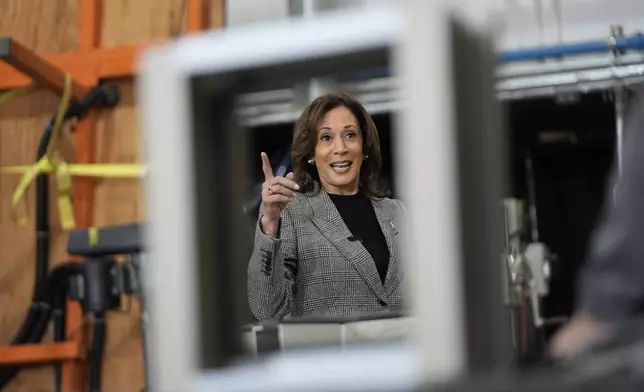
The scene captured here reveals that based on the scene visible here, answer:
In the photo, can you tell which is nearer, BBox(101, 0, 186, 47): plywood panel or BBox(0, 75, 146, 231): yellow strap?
BBox(0, 75, 146, 231): yellow strap

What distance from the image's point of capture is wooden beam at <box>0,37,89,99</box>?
4.34 ft

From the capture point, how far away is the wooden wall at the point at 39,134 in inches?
60.8

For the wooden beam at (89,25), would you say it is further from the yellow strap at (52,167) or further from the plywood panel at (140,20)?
the yellow strap at (52,167)

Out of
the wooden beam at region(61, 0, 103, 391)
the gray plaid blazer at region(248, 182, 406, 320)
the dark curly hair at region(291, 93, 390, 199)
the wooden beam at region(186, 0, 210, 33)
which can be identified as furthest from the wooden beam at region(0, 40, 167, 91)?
the gray plaid blazer at region(248, 182, 406, 320)

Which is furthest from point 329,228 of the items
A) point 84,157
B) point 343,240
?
point 84,157

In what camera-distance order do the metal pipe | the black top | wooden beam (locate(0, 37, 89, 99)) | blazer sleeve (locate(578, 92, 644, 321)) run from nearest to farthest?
blazer sleeve (locate(578, 92, 644, 321)) → the black top → wooden beam (locate(0, 37, 89, 99)) → the metal pipe

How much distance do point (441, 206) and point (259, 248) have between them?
0.64 m

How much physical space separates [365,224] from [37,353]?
0.72 metres

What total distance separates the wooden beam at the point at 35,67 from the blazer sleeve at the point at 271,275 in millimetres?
649

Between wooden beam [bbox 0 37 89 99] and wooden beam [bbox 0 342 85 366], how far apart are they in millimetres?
523

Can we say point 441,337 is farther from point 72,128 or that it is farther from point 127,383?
point 72,128

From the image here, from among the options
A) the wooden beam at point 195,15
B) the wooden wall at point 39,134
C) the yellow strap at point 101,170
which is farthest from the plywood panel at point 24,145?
the wooden beam at point 195,15

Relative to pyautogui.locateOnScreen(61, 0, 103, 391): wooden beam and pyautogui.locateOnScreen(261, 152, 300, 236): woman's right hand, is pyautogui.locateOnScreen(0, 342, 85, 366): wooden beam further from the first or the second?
pyautogui.locateOnScreen(261, 152, 300, 236): woman's right hand

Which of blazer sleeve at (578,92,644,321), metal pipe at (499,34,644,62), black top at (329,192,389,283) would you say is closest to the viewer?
blazer sleeve at (578,92,644,321)
